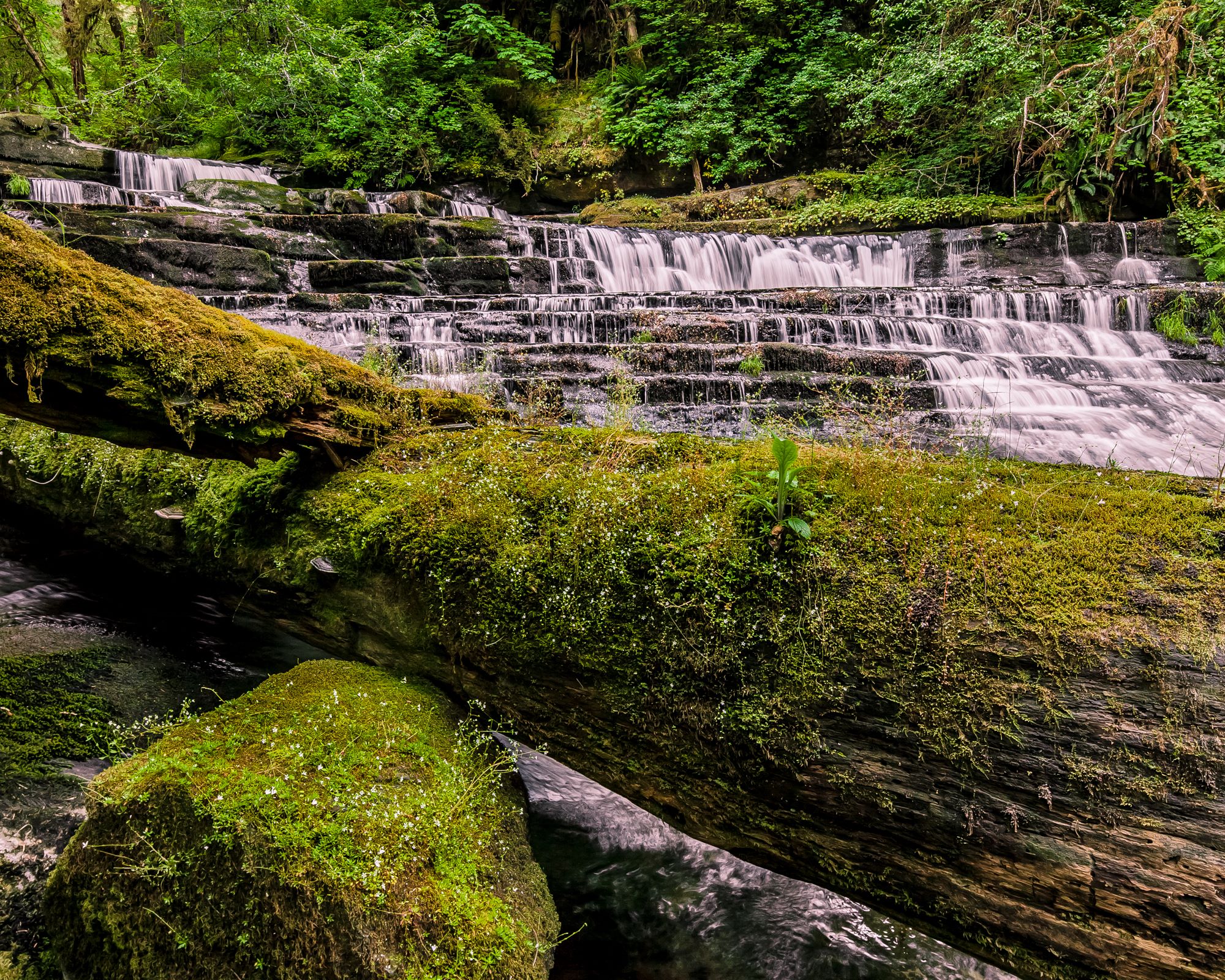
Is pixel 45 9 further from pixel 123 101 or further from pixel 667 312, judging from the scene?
pixel 667 312

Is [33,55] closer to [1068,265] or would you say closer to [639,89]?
[639,89]

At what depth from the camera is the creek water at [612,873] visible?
3004 mm

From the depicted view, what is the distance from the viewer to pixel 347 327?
368 inches

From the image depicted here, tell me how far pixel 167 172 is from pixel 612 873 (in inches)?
749

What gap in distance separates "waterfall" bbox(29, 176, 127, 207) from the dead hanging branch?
18.8 metres

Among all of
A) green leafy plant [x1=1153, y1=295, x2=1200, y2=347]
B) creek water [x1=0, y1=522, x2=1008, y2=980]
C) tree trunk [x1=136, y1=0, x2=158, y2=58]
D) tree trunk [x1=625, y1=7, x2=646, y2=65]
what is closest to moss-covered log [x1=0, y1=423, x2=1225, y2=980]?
creek water [x1=0, y1=522, x2=1008, y2=980]

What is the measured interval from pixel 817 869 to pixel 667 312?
805 centimetres

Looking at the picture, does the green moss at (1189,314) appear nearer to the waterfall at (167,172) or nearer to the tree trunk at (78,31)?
the waterfall at (167,172)

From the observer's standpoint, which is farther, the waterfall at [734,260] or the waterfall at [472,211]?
the waterfall at [472,211]

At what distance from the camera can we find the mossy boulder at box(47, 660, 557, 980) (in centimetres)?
Answer: 206

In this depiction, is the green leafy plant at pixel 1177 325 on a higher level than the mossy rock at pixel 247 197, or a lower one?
lower

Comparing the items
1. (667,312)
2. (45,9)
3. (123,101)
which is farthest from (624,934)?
(45,9)

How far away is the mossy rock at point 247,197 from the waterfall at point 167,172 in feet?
1.91

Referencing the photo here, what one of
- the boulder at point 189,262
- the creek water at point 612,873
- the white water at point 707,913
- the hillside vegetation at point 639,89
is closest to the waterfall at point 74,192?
the boulder at point 189,262
